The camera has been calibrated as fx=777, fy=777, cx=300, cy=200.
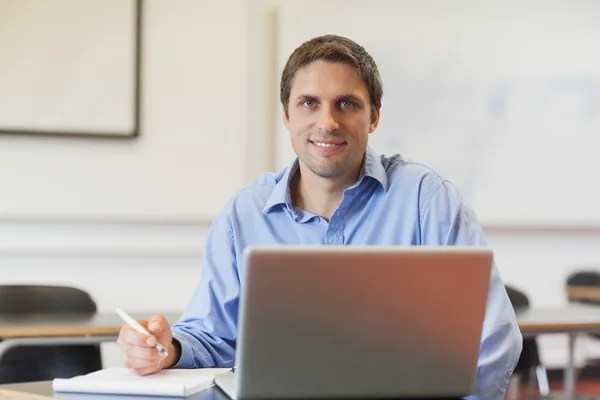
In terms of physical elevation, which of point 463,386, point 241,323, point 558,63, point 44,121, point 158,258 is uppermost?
point 558,63

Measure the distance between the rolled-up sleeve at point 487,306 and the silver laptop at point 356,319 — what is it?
0.15 metres

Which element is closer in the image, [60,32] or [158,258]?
[60,32]

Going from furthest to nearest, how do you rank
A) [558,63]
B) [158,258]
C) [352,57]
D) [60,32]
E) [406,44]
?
[558,63] → [406,44] → [158,258] → [60,32] → [352,57]

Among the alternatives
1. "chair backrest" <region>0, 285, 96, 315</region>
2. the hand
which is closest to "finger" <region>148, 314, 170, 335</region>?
the hand

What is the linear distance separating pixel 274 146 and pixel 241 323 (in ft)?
9.98

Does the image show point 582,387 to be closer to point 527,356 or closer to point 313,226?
point 527,356

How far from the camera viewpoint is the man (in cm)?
171

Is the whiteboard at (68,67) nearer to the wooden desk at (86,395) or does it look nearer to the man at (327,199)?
the man at (327,199)

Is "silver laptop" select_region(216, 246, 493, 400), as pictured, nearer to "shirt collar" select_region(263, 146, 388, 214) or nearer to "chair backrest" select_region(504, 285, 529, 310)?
"shirt collar" select_region(263, 146, 388, 214)

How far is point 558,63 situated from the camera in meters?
4.49

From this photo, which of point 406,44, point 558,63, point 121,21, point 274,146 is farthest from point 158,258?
point 558,63

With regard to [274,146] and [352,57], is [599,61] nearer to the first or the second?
[274,146]

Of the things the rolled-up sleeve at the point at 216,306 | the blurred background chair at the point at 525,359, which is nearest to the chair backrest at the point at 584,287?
the blurred background chair at the point at 525,359

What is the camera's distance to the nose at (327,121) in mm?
1737
